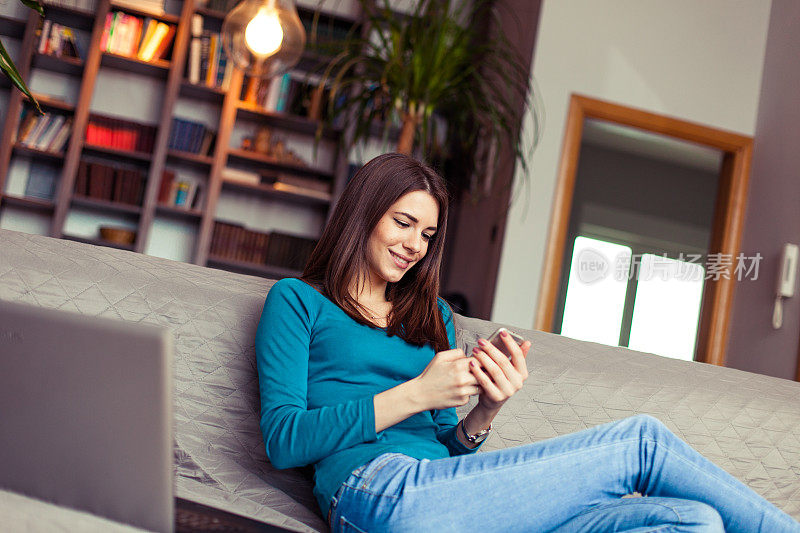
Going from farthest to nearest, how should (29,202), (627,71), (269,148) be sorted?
1. (269,148)
2. (29,202)
3. (627,71)

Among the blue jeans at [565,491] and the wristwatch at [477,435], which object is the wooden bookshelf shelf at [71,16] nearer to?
the wristwatch at [477,435]

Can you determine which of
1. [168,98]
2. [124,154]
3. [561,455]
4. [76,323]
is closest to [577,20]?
[168,98]

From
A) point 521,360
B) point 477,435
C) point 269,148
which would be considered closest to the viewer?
point 521,360

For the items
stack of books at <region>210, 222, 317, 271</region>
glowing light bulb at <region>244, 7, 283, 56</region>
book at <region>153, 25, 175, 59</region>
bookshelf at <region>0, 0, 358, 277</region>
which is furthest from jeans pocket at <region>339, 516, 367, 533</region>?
book at <region>153, 25, 175, 59</region>

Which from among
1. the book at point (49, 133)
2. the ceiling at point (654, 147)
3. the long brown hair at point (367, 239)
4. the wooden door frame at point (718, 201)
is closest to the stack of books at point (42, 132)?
the book at point (49, 133)

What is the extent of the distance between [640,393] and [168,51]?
3.43m

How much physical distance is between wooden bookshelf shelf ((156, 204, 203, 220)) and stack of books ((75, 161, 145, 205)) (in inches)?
6.0

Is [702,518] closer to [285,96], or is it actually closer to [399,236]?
[399,236]

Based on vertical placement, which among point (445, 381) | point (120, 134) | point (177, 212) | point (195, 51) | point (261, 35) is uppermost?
point (195, 51)

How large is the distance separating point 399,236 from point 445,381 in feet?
1.31

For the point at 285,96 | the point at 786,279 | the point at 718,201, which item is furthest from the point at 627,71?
the point at 285,96

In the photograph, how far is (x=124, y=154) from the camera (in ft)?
13.2

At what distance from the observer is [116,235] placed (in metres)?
4.03

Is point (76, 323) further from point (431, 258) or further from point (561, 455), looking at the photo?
point (431, 258)
